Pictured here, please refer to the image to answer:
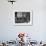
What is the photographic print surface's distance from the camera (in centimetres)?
464

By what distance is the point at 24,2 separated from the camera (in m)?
4.66

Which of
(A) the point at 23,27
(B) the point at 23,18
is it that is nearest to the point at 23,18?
(B) the point at 23,18

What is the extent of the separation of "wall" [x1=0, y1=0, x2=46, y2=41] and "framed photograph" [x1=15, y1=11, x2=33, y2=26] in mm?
107

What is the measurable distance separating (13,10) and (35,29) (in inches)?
39.5

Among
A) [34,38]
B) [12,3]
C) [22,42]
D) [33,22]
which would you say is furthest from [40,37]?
[12,3]

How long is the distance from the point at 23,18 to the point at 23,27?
312mm

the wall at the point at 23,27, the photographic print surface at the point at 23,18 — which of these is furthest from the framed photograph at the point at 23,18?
the wall at the point at 23,27

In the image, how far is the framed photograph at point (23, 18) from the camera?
464cm

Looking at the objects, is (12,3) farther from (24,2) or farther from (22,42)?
(22,42)

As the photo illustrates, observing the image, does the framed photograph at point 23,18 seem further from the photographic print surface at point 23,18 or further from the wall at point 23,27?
the wall at point 23,27

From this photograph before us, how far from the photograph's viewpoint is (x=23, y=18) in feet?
15.4

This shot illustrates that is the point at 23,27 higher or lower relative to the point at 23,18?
lower

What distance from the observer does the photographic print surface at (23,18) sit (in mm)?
4645

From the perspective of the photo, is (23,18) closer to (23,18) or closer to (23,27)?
(23,18)
